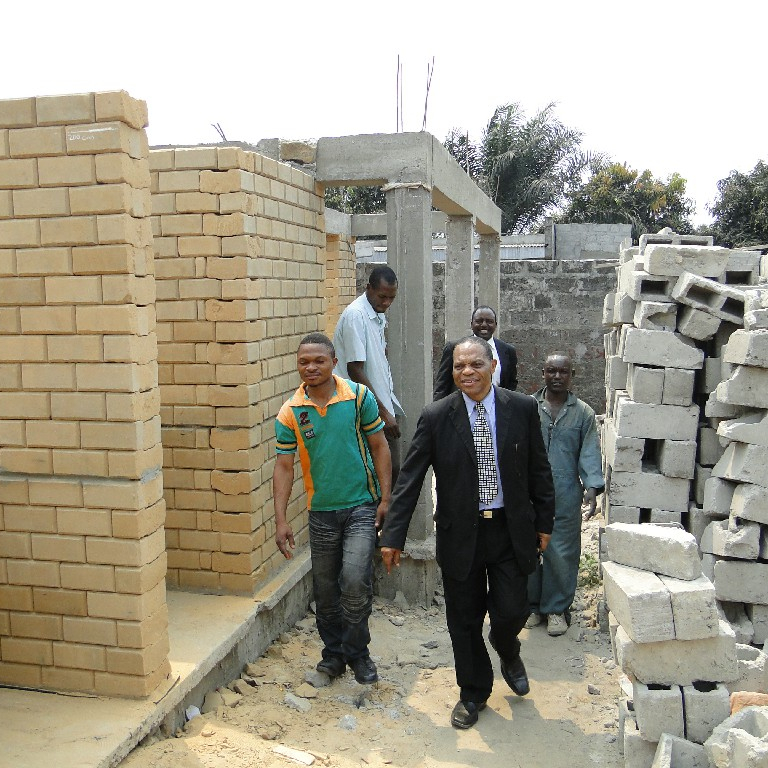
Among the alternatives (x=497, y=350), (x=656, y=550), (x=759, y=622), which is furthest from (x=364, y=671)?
(x=497, y=350)

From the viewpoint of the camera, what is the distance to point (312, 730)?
12.4 ft

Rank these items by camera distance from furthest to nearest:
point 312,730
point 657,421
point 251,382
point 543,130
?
→ point 543,130 → point 657,421 → point 251,382 → point 312,730

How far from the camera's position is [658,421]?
530 centimetres

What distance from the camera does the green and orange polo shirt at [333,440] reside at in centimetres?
402

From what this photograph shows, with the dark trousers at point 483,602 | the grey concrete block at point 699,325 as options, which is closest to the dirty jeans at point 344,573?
the dark trousers at point 483,602

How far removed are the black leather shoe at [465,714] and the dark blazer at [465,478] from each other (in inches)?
28.0

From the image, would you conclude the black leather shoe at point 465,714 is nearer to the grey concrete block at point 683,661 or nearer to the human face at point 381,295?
the grey concrete block at point 683,661

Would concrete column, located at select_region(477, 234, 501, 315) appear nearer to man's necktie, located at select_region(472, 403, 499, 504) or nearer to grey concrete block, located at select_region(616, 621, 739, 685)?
man's necktie, located at select_region(472, 403, 499, 504)

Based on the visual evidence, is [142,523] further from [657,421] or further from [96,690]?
[657,421]

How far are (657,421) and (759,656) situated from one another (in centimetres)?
180

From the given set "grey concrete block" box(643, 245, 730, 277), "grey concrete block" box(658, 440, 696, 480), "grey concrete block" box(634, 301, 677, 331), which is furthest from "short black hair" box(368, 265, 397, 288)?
"grey concrete block" box(658, 440, 696, 480)

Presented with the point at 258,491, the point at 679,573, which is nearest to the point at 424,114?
the point at 258,491

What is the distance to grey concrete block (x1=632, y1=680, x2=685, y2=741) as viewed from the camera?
3.20 metres

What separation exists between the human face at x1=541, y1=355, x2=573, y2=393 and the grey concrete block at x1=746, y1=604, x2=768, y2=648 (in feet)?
5.92
